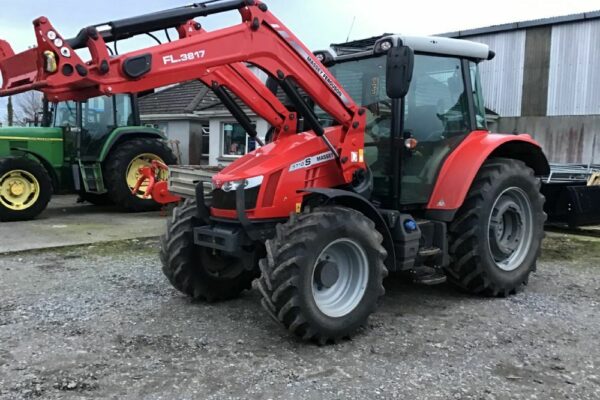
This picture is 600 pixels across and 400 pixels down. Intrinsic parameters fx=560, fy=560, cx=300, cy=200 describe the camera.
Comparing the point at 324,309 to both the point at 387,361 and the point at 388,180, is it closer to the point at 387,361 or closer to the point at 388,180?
the point at 387,361

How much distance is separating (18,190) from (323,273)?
8.17m

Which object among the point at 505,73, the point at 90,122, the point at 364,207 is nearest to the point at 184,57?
the point at 364,207

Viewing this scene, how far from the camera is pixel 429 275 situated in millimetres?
5094

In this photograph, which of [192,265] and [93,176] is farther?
[93,176]

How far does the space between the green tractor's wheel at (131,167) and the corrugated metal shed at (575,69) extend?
34.5ft

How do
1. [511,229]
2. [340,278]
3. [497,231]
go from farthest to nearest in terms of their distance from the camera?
[511,229]
[497,231]
[340,278]

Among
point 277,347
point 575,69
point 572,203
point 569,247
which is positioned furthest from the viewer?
point 575,69

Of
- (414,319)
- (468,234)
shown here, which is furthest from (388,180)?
(414,319)

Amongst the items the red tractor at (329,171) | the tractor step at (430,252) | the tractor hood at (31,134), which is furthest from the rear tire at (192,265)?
the tractor hood at (31,134)

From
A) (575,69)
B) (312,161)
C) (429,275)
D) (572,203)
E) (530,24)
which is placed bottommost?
(429,275)

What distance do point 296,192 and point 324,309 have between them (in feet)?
3.03

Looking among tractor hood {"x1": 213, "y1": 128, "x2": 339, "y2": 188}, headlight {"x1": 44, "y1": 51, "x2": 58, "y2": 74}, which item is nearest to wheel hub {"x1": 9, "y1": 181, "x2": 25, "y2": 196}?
tractor hood {"x1": 213, "y1": 128, "x2": 339, "y2": 188}

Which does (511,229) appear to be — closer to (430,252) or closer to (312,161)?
(430,252)

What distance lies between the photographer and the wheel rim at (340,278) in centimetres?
410
